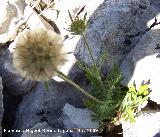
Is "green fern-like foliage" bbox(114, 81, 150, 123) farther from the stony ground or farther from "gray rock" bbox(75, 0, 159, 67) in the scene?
"gray rock" bbox(75, 0, 159, 67)

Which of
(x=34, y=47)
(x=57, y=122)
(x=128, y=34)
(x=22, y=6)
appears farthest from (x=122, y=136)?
(x=22, y=6)

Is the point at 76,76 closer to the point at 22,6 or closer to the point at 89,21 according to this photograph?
the point at 89,21

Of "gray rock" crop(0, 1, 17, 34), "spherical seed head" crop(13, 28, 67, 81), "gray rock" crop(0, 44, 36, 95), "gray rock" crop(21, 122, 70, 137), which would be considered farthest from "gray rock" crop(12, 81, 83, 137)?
"spherical seed head" crop(13, 28, 67, 81)

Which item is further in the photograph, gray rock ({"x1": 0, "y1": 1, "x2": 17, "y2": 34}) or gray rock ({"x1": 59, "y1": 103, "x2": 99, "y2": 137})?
gray rock ({"x1": 0, "y1": 1, "x2": 17, "y2": 34})

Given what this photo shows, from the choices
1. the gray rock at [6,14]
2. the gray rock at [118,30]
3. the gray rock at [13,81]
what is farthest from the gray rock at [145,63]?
the gray rock at [6,14]

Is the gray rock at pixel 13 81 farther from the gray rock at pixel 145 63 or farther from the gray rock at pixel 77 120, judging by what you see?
the gray rock at pixel 145 63
